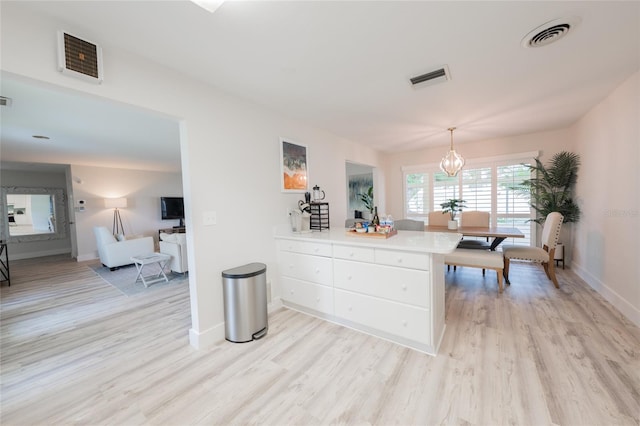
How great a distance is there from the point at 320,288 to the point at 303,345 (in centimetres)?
58

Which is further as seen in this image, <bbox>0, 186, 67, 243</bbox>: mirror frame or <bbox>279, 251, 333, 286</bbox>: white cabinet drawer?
<bbox>0, 186, 67, 243</bbox>: mirror frame

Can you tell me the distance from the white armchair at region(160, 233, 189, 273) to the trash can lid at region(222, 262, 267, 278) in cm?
243

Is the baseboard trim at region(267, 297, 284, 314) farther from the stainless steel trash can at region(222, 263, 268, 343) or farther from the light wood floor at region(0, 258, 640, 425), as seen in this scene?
the stainless steel trash can at region(222, 263, 268, 343)

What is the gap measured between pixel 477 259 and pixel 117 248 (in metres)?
6.41

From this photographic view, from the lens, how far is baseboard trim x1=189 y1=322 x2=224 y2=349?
2139 millimetres

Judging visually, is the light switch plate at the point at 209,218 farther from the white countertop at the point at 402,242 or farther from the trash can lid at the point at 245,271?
the white countertop at the point at 402,242

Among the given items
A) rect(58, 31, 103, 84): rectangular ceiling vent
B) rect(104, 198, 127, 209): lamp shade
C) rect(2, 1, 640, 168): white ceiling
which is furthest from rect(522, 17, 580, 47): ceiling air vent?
rect(104, 198, 127, 209): lamp shade

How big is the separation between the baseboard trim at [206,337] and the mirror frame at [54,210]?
8.01 meters

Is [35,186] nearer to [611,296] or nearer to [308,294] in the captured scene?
[308,294]

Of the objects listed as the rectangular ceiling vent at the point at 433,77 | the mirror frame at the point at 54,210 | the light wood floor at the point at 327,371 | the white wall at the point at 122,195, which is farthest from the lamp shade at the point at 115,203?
the rectangular ceiling vent at the point at 433,77

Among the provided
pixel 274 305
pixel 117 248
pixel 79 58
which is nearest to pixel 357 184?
pixel 274 305

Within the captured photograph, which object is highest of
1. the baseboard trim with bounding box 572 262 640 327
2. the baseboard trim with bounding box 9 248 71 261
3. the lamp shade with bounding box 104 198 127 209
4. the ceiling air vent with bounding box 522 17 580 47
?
the ceiling air vent with bounding box 522 17 580 47

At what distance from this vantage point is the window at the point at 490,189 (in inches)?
182

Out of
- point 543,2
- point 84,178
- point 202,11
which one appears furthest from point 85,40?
point 84,178
